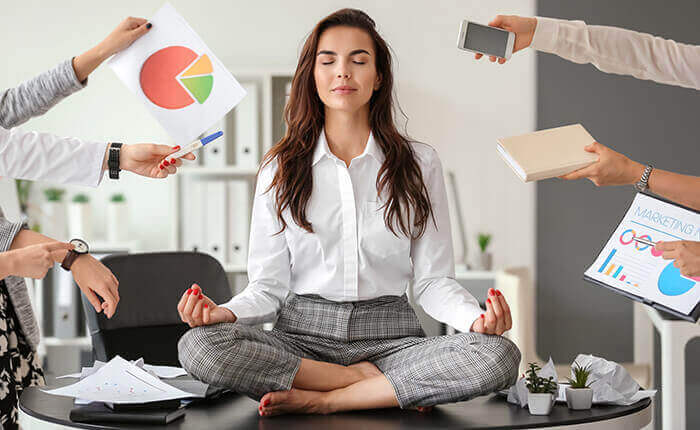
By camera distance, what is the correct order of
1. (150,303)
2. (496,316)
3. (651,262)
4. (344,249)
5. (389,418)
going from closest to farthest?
(389,418) → (496,316) → (651,262) → (344,249) → (150,303)

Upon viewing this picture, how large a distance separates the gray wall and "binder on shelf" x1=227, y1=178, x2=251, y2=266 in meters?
1.51

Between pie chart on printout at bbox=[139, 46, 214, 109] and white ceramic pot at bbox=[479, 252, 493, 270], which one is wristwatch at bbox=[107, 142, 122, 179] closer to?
Answer: pie chart on printout at bbox=[139, 46, 214, 109]

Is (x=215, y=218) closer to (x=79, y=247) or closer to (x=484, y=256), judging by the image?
(x=484, y=256)

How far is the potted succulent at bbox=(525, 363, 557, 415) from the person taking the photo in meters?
1.47

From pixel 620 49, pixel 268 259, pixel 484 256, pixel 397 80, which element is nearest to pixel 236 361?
pixel 268 259

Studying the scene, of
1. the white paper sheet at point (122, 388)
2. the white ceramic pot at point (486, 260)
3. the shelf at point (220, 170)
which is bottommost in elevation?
the white paper sheet at point (122, 388)

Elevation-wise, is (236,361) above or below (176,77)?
below

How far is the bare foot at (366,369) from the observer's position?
1.67 metres

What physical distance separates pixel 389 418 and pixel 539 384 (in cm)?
31

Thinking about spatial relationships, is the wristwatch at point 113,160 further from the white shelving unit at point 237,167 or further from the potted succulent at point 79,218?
the potted succulent at point 79,218

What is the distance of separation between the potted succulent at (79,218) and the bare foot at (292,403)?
2.48 meters

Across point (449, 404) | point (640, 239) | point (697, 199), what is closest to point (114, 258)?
point (449, 404)

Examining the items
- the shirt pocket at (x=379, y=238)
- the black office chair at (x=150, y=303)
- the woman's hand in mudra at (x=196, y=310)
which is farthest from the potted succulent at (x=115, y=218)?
the woman's hand in mudra at (x=196, y=310)

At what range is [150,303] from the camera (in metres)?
2.16
